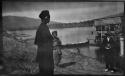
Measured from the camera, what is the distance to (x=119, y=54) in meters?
5.41

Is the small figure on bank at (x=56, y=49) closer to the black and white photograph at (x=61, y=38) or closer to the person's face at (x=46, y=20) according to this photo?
the black and white photograph at (x=61, y=38)

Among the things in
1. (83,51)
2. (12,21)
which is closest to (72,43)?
(83,51)

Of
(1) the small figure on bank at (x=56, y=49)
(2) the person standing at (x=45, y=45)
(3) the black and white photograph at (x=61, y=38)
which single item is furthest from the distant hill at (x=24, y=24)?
(1) the small figure on bank at (x=56, y=49)

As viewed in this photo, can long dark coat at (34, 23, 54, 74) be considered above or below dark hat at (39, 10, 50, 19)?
below

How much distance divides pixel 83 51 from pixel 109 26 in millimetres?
788

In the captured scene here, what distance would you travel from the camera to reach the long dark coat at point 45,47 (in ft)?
17.7

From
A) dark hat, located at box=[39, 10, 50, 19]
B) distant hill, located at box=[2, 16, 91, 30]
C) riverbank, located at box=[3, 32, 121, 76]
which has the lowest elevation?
riverbank, located at box=[3, 32, 121, 76]

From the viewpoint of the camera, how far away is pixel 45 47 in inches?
213

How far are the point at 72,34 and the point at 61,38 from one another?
256 mm

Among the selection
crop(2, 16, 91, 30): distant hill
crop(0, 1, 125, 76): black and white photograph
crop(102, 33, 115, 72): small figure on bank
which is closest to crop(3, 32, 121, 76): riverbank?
crop(0, 1, 125, 76): black and white photograph

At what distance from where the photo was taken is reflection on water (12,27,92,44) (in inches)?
213

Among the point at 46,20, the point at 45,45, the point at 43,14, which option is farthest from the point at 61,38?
the point at 43,14

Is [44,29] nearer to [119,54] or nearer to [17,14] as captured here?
[17,14]

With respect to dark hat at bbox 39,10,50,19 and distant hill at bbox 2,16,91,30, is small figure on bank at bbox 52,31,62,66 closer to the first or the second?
distant hill at bbox 2,16,91,30
